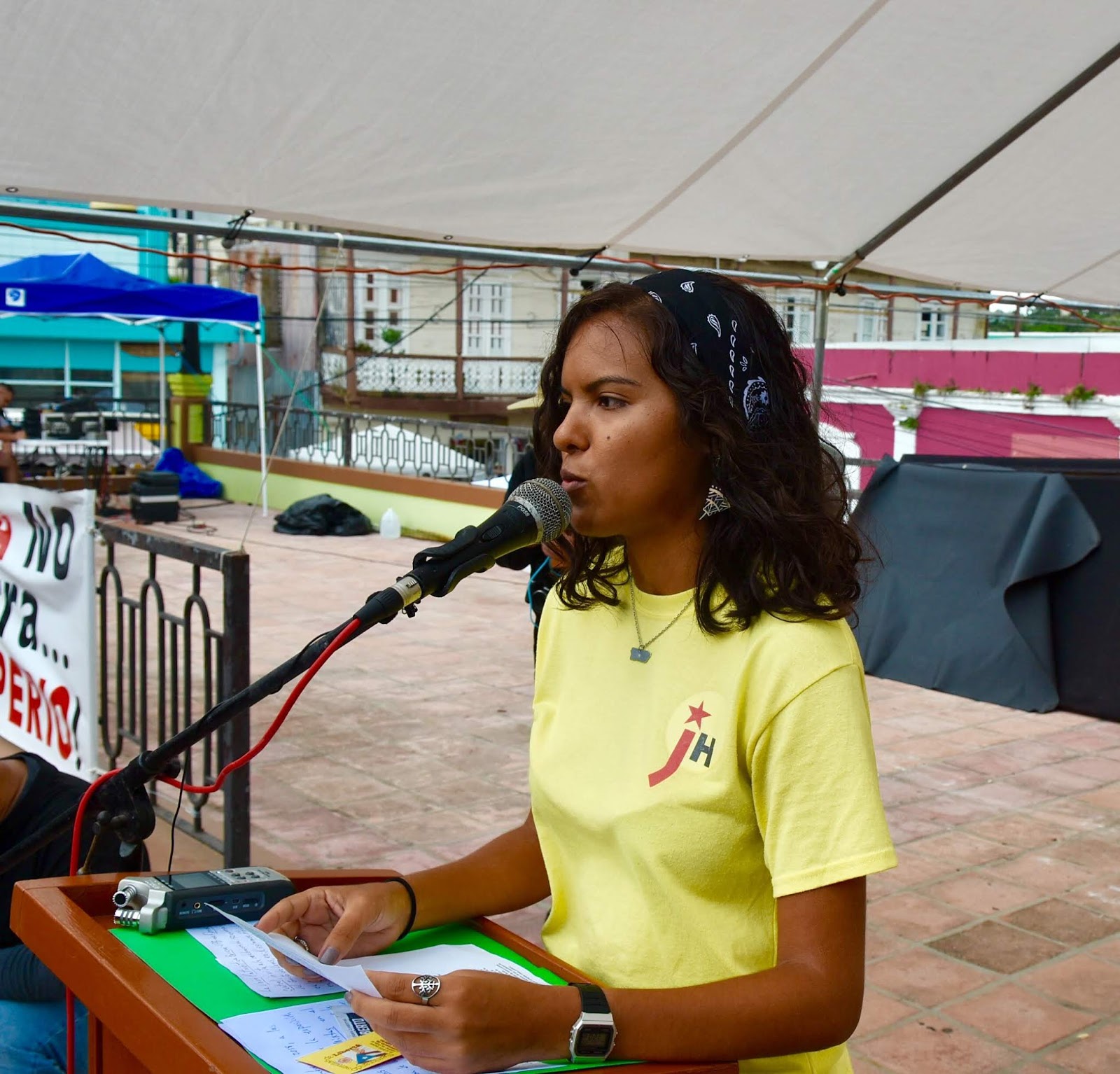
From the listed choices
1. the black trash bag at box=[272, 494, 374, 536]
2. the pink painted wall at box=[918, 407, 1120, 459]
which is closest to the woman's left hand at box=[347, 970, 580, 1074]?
the black trash bag at box=[272, 494, 374, 536]

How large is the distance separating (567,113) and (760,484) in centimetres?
304

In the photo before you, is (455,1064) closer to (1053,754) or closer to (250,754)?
(250,754)

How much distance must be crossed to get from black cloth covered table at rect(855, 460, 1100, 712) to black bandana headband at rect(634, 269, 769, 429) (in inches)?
215

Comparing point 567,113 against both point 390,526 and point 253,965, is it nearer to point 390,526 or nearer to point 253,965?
point 253,965

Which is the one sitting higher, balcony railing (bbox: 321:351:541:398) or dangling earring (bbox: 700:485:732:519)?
balcony railing (bbox: 321:351:541:398)

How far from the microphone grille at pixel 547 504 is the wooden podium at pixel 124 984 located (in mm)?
518

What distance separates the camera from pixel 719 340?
1530 millimetres

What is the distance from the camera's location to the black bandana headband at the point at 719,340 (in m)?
1.52

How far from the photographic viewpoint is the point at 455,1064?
1154mm

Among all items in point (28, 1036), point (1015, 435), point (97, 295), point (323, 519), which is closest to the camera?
point (28, 1036)

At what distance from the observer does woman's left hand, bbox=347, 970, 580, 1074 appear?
1.15m

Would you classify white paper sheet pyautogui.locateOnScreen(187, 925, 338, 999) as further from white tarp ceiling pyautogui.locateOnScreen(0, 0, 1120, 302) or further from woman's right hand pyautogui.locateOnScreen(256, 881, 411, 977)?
white tarp ceiling pyautogui.locateOnScreen(0, 0, 1120, 302)

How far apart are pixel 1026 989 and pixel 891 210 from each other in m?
3.28

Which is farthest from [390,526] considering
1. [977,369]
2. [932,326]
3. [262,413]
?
[932,326]
